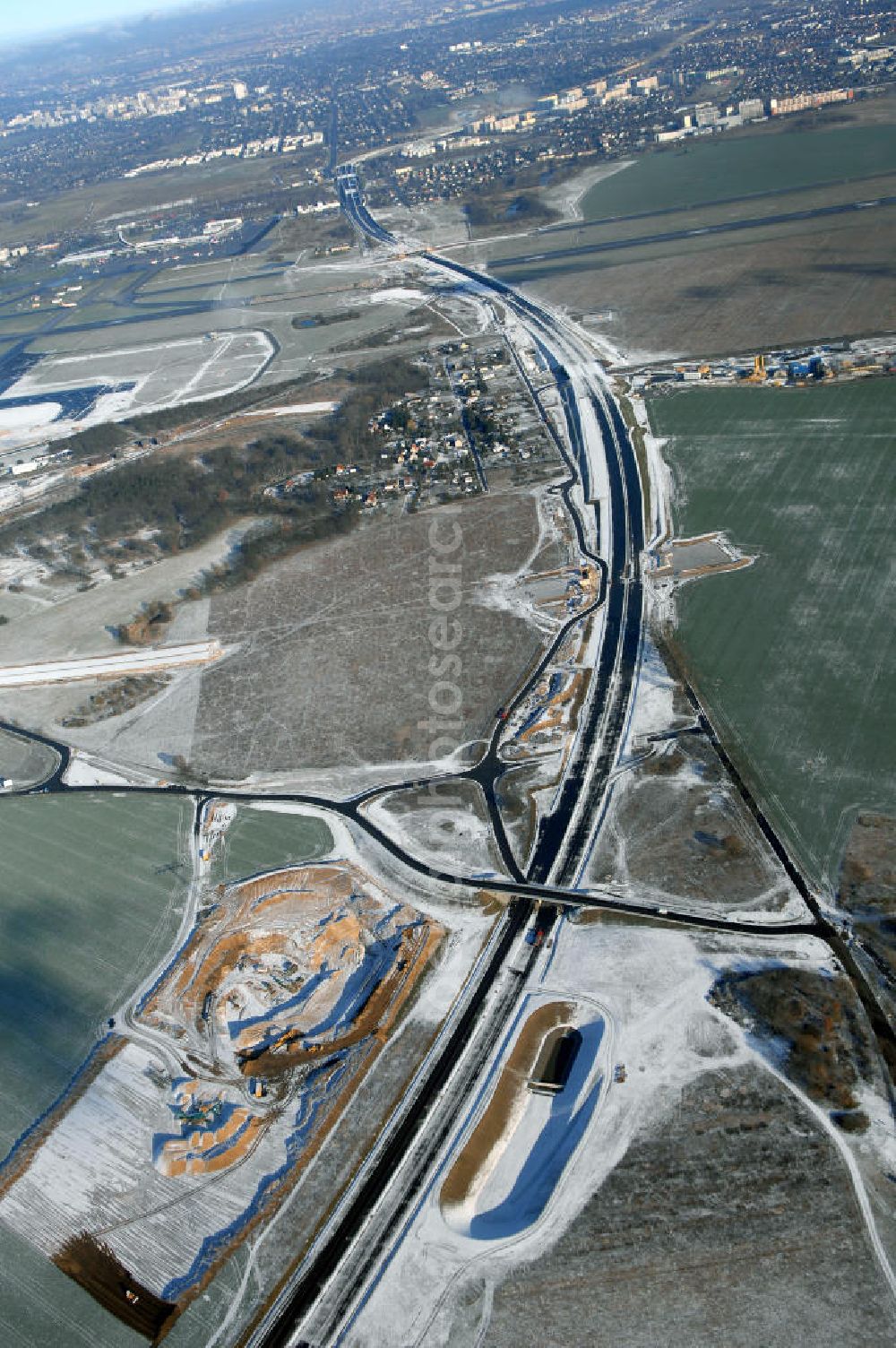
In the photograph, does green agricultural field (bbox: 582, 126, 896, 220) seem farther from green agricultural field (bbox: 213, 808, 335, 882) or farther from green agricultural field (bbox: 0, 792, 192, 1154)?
green agricultural field (bbox: 0, 792, 192, 1154)

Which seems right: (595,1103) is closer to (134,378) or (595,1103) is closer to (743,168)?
(134,378)

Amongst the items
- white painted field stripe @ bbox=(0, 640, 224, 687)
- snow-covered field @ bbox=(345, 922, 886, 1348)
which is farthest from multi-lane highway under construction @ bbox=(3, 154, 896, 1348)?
white painted field stripe @ bbox=(0, 640, 224, 687)

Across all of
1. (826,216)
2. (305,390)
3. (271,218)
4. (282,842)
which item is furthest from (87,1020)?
(271,218)

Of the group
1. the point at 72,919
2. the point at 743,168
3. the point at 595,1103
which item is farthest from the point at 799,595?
the point at 743,168

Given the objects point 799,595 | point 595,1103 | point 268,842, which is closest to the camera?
point 595,1103

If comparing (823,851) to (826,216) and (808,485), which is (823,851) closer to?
(808,485)
